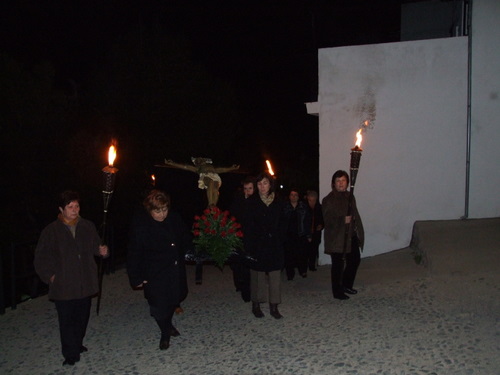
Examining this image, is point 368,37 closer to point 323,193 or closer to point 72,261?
point 323,193

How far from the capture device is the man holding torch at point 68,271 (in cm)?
493

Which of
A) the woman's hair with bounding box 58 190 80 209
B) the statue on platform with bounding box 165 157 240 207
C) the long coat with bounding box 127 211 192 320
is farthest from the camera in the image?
the statue on platform with bounding box 165 157 240 207

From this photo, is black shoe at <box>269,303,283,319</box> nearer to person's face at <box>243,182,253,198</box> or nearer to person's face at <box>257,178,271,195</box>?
person's face at <box>257,178,271,195</box>

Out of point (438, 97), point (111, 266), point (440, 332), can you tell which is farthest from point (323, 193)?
point (440, 332)

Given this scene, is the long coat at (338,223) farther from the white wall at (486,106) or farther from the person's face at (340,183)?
the white wall at (486,106)

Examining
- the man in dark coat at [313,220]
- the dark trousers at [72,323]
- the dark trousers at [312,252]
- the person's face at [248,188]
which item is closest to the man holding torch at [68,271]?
the dark trousers at [72,323]

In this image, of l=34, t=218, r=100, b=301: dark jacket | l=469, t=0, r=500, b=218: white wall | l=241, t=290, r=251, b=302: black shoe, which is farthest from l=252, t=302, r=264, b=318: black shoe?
l=469, t=0, r=500, b=218: white wall

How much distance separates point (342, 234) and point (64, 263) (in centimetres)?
345

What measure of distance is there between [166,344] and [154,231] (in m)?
1.21

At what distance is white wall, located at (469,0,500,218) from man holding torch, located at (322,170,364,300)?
3.72 m

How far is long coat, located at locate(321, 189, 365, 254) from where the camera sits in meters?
6.66

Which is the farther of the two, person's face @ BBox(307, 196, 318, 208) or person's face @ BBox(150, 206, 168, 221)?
person's face @ BBox(307, 196, 318, 208)

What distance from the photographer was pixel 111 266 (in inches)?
368

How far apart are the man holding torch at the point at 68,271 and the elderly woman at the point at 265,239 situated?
1.95 metres
